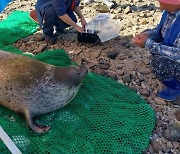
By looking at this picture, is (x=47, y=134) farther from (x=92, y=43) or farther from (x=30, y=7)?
(x=30, y=7)

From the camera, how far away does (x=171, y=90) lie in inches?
171

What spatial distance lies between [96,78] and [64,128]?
3.16 feet

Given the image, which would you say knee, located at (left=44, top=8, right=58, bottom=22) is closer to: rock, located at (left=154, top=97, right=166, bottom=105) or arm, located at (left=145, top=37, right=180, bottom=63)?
arm, located at (left=145, top=37, right=180, bottom=63)

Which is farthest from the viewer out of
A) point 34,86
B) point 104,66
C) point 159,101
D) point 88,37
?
point 88,37

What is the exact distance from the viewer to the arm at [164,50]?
3.98m

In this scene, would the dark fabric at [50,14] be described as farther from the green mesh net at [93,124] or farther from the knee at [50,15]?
the green mesh net at [93,124]

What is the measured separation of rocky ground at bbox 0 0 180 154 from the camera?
3.89m

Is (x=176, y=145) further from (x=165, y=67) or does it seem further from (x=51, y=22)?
(x=51, y=22)

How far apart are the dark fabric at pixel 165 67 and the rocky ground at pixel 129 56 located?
0.17 metres

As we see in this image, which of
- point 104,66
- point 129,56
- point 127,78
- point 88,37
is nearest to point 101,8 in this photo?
point 88,37

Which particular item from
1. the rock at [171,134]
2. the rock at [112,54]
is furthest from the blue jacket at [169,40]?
the rock at [112,54]

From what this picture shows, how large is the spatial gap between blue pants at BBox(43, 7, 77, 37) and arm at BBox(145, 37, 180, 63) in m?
1.82

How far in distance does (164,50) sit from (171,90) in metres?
0.57

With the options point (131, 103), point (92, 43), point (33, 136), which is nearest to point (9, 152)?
point (33, 136)
